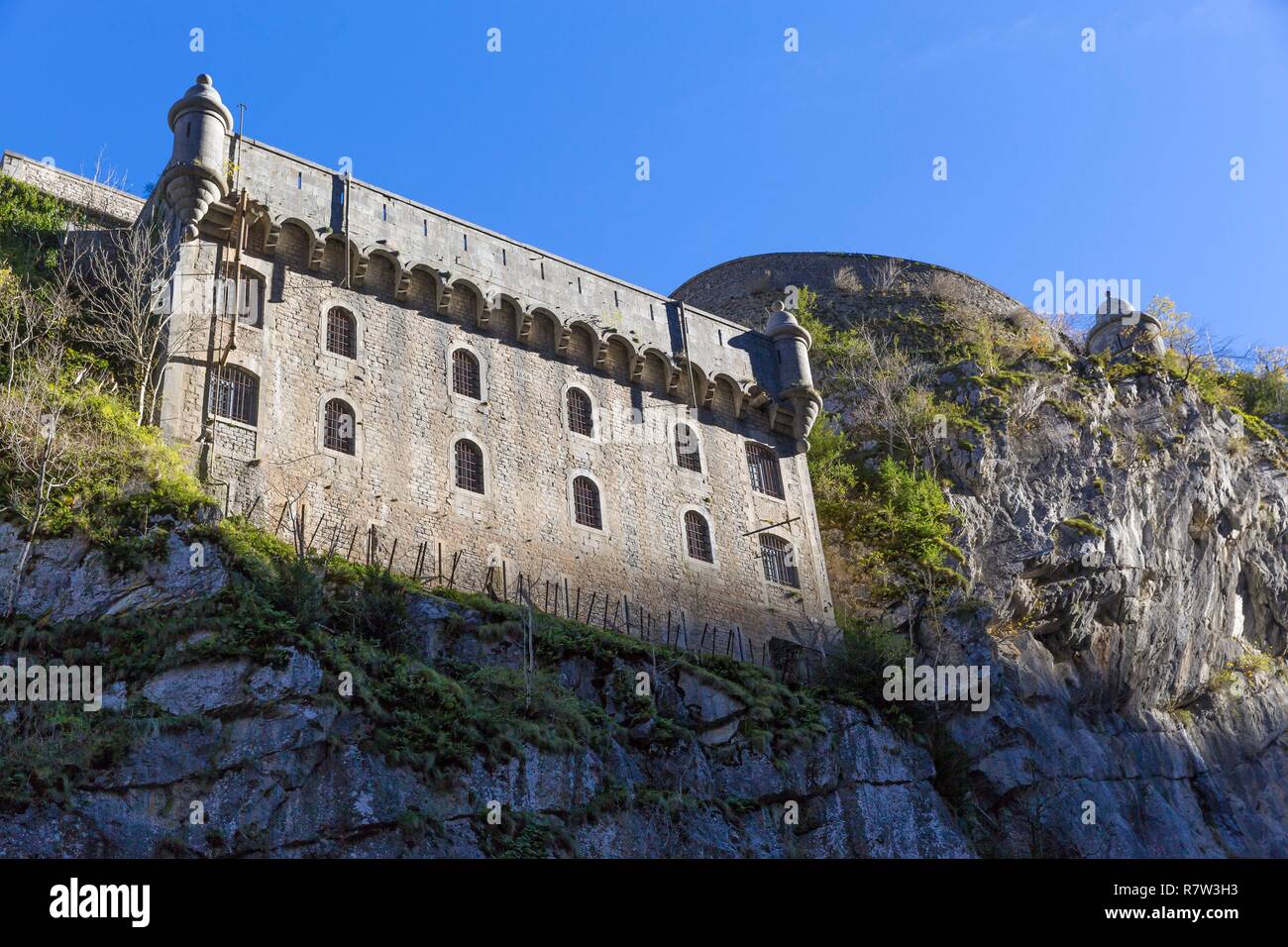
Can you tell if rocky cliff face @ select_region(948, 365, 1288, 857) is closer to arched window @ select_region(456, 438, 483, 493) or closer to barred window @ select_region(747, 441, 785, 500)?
barred window @ select_region(747, 441, 785, 500)

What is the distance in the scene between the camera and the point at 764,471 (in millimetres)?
36562

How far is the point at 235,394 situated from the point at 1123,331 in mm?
30767

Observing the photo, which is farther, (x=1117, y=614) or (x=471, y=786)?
(x=1117, y=614)

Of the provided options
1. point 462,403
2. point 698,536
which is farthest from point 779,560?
point 462,403

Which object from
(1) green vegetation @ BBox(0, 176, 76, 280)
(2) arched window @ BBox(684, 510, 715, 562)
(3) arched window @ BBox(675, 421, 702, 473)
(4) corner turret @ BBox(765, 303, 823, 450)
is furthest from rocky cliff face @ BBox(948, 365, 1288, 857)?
(1) green vegetation @ BBox(0, 176, 76, 280)

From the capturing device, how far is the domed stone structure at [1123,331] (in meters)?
47.4

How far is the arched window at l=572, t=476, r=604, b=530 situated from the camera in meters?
32.1

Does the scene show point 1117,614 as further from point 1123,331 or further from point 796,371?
point 1123,331

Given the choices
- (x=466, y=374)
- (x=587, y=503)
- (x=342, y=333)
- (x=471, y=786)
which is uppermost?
(x=342, y=333)

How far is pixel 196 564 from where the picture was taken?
24375 millimetres

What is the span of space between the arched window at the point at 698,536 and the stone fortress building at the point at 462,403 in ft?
0.23

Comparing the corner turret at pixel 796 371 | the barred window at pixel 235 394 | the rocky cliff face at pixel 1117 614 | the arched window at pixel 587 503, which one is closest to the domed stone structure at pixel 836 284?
the rocky cliff face at pixel 1117 614

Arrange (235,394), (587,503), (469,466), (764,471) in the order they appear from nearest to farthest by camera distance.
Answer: (235,394), (469,466), (587,503), (764,471)
